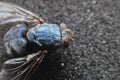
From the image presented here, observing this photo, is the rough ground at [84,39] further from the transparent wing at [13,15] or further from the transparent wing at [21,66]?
the transparent wing at [21,66]

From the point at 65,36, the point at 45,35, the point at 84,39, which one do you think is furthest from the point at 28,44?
→ the point at 84,39

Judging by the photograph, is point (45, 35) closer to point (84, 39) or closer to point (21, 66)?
point (21, 66)

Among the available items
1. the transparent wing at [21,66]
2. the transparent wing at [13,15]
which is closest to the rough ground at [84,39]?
the transparent wing at [13,15]

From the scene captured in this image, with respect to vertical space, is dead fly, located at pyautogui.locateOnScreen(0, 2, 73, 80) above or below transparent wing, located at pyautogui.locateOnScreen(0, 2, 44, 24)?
below

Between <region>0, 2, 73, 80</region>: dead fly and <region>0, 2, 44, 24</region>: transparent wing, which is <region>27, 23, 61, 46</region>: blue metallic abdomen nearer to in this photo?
<region>0, 2, 73, 80</region>: dead fly

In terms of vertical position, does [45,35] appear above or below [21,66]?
above

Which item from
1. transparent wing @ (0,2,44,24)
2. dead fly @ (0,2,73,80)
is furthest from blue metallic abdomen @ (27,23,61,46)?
transparent wing @ (0,2,44,24)

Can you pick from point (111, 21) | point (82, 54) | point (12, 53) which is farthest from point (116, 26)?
point (12, 53)
